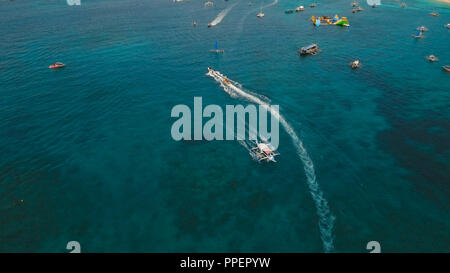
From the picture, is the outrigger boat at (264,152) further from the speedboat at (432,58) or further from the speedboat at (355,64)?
the speedboat at (432,58)

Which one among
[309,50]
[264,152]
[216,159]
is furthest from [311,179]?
[309,50]

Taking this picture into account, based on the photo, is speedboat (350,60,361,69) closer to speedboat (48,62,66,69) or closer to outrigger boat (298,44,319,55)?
outrigger boat (298,44,319,55)

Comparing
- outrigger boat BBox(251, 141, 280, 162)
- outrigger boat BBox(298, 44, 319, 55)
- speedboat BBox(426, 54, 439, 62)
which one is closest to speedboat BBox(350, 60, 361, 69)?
outrigger boat BBox(298, 44, 319, 55)

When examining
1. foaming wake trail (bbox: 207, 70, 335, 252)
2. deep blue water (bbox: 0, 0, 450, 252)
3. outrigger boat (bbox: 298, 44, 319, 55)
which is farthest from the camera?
outrigger boat (bbox: 298, 44, 319, 55)

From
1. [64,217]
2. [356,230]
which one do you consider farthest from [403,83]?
[64,217]

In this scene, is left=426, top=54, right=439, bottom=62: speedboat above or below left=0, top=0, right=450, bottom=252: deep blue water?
above
